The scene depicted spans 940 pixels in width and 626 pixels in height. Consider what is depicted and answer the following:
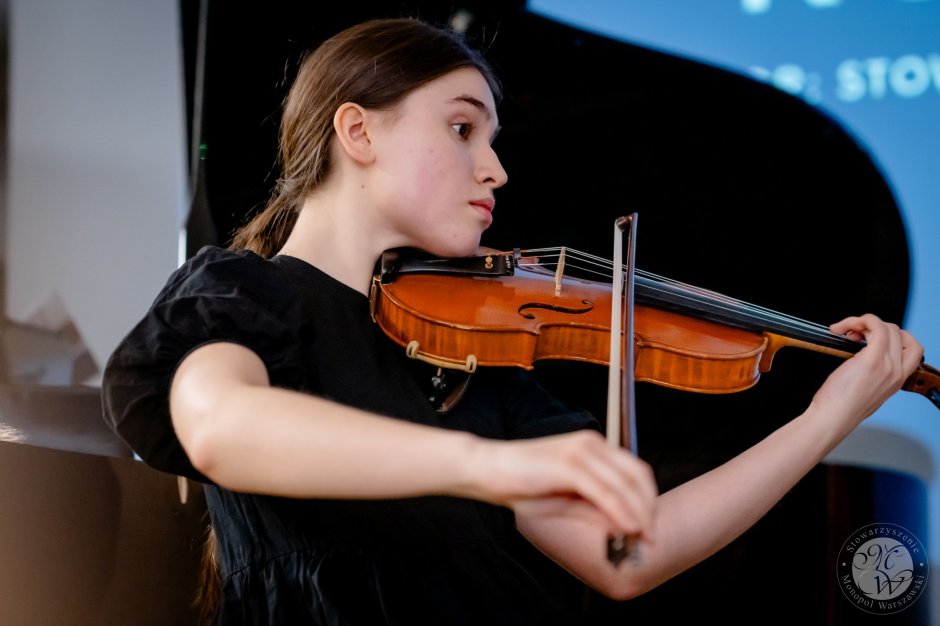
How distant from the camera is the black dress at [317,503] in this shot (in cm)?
75

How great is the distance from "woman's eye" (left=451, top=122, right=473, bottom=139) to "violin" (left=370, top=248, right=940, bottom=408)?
143mm

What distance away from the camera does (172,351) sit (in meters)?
0.73

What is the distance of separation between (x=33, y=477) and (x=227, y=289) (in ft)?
1.42

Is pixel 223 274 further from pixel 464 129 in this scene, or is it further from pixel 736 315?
pixel 736 315

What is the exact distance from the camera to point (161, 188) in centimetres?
199

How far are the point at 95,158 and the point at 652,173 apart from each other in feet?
3.84

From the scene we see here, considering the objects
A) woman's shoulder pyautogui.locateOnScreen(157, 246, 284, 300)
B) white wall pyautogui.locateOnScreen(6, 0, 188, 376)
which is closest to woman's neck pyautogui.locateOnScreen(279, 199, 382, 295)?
woman's shoulder pyautogui.locateOnScreen(157, 246, 284, 300)

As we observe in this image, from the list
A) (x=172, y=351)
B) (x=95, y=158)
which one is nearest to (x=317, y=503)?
(x=172, y=351)

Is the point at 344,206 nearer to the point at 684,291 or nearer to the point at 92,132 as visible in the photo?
the point at 684,291

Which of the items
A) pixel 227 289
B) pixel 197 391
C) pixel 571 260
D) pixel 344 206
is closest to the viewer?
pixel 197 391

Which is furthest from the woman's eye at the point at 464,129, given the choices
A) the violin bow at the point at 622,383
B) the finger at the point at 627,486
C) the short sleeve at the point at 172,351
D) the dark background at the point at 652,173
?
the finger at the point at 627,486

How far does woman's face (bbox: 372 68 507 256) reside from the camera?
991 millimetres

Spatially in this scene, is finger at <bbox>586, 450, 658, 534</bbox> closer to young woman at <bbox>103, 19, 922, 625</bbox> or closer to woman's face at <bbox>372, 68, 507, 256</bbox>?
young woman at <bbox>103, 19, 922, 625</bbox>

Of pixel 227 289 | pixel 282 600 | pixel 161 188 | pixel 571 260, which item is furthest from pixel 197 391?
pixel 161 188
